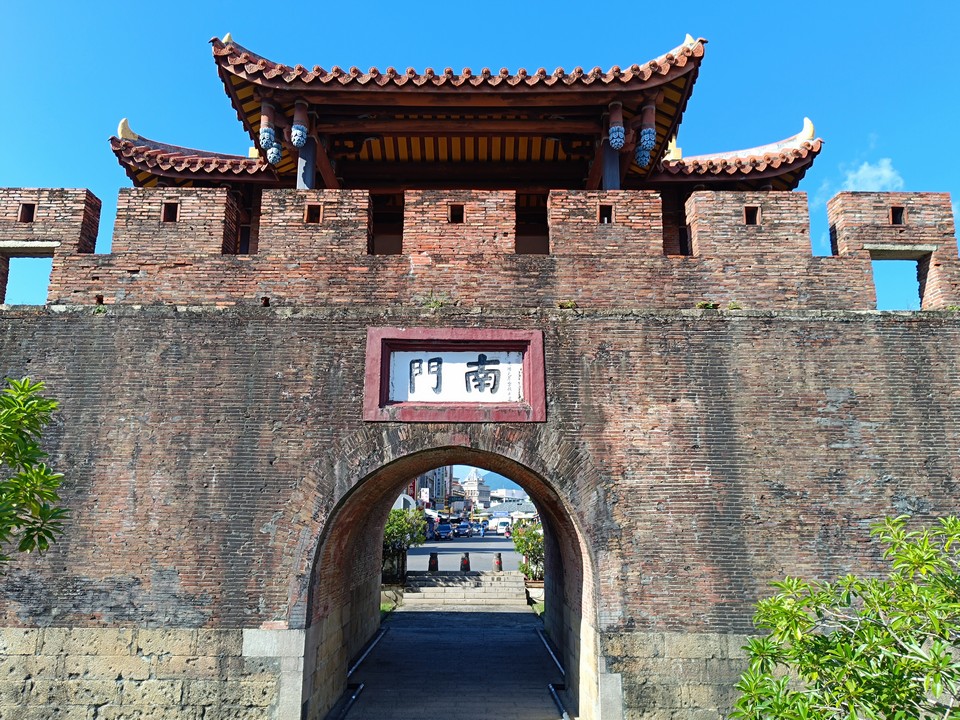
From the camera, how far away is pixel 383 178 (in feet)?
29.6

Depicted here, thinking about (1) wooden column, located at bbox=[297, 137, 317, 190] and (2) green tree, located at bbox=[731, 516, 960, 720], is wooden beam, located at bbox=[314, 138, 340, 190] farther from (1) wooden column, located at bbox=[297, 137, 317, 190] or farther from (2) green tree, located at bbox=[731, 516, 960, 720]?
(2) green tree, located at bbox=[731, 516, 960, 720]

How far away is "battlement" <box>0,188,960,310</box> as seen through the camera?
670 centimetres

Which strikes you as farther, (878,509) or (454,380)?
(454,380)

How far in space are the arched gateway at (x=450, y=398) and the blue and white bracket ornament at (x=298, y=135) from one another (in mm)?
53

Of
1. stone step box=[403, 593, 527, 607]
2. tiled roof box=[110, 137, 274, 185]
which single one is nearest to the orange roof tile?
tiled roof box=[110, 137, 274, 185]

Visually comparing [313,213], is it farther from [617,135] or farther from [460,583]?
[460,583]

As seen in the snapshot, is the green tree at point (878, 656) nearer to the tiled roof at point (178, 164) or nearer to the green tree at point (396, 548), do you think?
the tiled roof at point (178, 164)

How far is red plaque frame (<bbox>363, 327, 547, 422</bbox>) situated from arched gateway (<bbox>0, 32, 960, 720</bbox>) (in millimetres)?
28

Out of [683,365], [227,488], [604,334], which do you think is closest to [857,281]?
[683,365]

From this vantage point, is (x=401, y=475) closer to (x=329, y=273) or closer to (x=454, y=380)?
(x=454, y=380)

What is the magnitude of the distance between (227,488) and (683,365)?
4.56m

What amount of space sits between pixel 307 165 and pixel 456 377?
3248 millimetres

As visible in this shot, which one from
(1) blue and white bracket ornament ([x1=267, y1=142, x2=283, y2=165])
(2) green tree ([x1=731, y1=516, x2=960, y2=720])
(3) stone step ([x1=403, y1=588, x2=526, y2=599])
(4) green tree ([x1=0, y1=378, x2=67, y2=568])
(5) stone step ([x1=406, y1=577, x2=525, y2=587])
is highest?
(1) blue and white bracket ornament ([x1=267, y1=142, x2=283, y2=165])

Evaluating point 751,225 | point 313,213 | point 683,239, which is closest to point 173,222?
point 313,213
